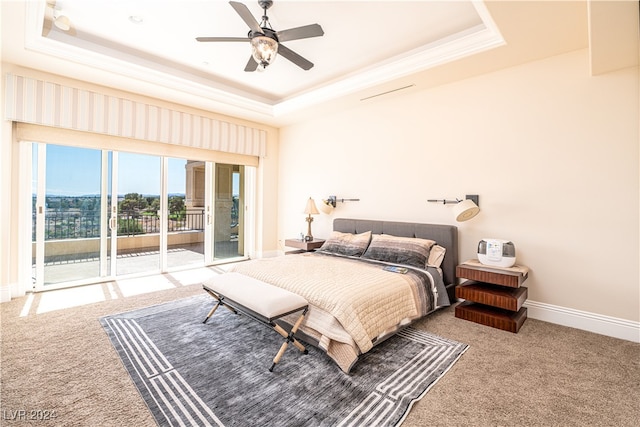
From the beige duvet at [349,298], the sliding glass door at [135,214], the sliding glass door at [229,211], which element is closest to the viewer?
the beige duvet at [349,298]

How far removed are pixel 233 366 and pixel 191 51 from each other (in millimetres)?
3643

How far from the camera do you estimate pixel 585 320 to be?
114 inches

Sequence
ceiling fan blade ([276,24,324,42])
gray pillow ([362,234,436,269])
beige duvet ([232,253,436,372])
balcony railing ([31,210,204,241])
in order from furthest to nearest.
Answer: balcony railing ([31,210,204,241]) < gray pillow ([362,234,436,269]) < ceiling fan blade ([276,24,324,42]) < beige duvet ([232,253,436,372])

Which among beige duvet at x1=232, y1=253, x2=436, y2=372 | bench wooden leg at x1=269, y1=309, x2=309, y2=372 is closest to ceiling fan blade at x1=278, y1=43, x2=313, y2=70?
beige duvet at x1=232, y1=253, x2=436, y2=372

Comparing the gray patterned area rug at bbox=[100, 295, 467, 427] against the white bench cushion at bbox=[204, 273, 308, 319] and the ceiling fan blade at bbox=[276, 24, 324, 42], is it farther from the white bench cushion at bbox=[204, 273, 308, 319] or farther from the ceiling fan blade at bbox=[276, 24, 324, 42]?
the ceiling fan blade at bbox=[276, 24, 324, 42]

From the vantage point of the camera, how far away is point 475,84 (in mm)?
3572

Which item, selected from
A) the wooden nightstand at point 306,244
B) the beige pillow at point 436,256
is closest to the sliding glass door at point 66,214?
the wooden nightstand at point 306,244

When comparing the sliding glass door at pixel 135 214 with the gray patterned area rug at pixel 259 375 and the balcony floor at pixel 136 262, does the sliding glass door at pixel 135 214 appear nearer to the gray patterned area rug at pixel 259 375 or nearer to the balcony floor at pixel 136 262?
the balcony floor at pixel 136 262

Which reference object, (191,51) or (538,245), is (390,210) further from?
(191,51)

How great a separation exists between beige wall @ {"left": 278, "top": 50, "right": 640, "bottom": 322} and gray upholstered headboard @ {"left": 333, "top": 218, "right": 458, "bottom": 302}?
6.8 inches

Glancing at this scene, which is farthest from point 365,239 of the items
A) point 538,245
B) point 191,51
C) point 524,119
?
point 191,51

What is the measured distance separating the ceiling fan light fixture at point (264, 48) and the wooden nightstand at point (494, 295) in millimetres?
2931

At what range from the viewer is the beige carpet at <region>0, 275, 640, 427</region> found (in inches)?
67.2

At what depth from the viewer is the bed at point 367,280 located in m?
2.21
